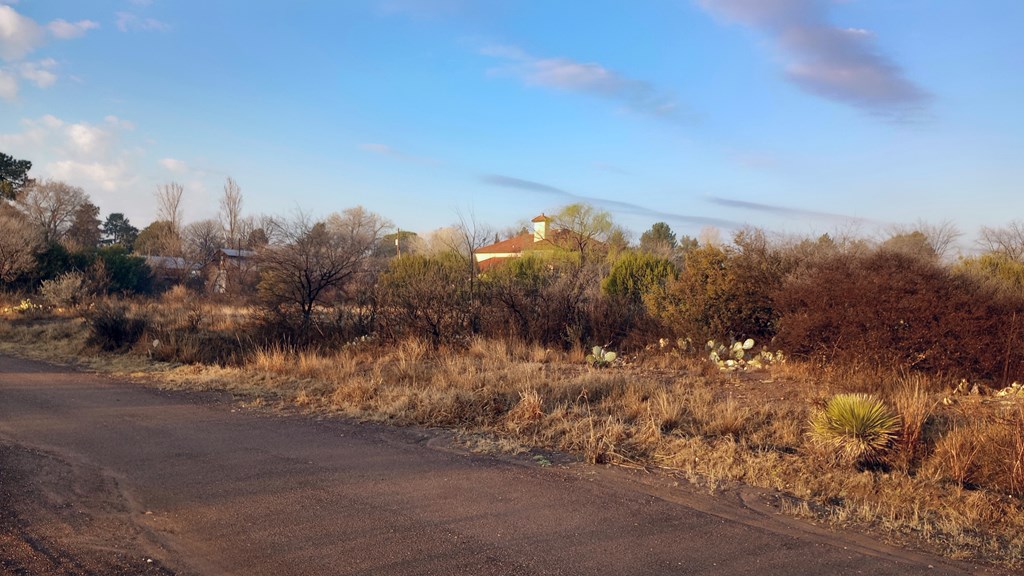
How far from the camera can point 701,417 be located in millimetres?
9156

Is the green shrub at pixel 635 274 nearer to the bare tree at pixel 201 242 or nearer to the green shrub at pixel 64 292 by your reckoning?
the green shrub at pixel 64 292

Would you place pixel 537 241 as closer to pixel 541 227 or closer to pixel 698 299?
pixel 541 227

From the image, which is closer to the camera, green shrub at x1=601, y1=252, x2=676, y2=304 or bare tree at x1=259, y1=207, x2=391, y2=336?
bare tree at x1=259, y1=207, x2=391, y2=336

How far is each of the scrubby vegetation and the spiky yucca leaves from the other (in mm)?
20

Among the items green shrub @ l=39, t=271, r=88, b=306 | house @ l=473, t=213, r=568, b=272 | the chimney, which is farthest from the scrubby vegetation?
the chimney

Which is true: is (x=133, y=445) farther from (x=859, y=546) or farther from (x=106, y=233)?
(x=106, y=233)

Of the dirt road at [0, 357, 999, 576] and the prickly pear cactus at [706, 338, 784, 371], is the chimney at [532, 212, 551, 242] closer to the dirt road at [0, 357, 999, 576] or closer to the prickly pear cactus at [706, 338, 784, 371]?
the prickly pear cactus at [706, 338, 784, 371]

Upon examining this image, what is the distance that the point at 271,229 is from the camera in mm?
22078

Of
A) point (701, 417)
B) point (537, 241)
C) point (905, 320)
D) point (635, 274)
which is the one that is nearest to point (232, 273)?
point (537, 241)

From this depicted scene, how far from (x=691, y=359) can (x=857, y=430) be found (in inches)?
294

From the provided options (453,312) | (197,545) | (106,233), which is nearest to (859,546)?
(197,545)

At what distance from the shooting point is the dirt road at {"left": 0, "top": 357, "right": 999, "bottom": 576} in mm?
5062

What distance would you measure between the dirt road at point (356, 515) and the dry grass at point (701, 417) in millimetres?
610

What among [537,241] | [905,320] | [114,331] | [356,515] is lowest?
[356,515]
